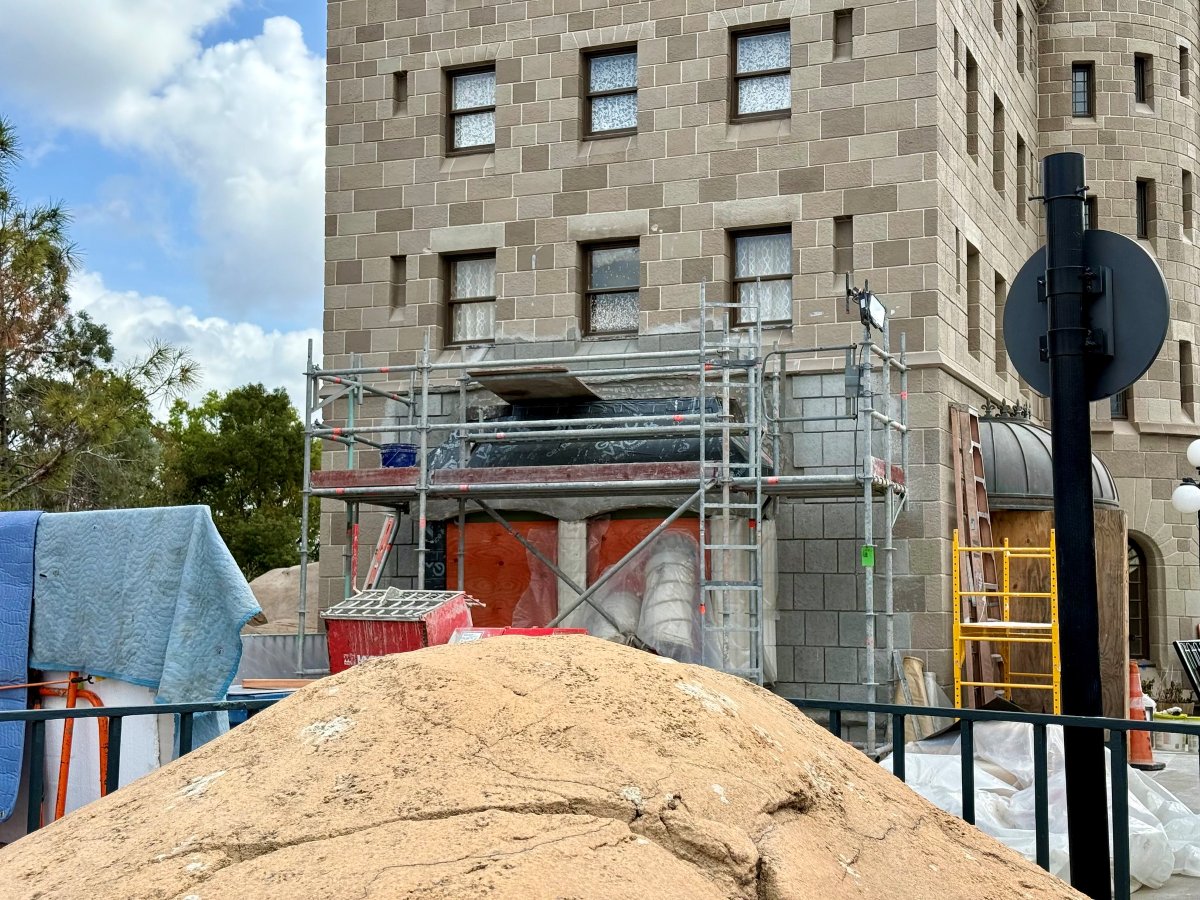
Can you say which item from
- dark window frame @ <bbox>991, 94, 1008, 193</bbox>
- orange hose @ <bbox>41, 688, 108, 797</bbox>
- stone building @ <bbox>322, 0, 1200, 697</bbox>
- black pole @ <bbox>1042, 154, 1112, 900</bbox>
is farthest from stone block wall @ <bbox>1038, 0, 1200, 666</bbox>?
orange hose @ <bbox>41, 688, 108, 797</bbox>

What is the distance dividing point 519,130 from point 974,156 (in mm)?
6060

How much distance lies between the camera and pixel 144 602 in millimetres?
7320

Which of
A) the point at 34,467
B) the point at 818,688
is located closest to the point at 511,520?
the point at 818,688

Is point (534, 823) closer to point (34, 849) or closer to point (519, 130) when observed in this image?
point (34, 849)

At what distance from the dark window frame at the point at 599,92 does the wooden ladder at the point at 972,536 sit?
221 inches

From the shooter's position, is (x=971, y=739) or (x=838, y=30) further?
(x=838, y=30)

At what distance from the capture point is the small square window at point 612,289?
1767 centimetres

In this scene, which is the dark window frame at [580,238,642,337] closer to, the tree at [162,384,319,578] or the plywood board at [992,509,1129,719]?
the plywood board at [992,509,1129,719]

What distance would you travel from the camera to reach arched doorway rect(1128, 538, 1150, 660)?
2462cm

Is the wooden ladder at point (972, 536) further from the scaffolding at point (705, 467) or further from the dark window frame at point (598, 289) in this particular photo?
the dark window frame at point (598, 289)

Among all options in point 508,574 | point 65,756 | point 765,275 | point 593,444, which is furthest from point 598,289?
Result: point 65,756

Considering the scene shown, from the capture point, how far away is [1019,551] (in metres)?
15.2

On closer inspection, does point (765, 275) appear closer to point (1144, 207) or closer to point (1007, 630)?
point (1007, 630)

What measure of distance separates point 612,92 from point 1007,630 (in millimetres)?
8437
